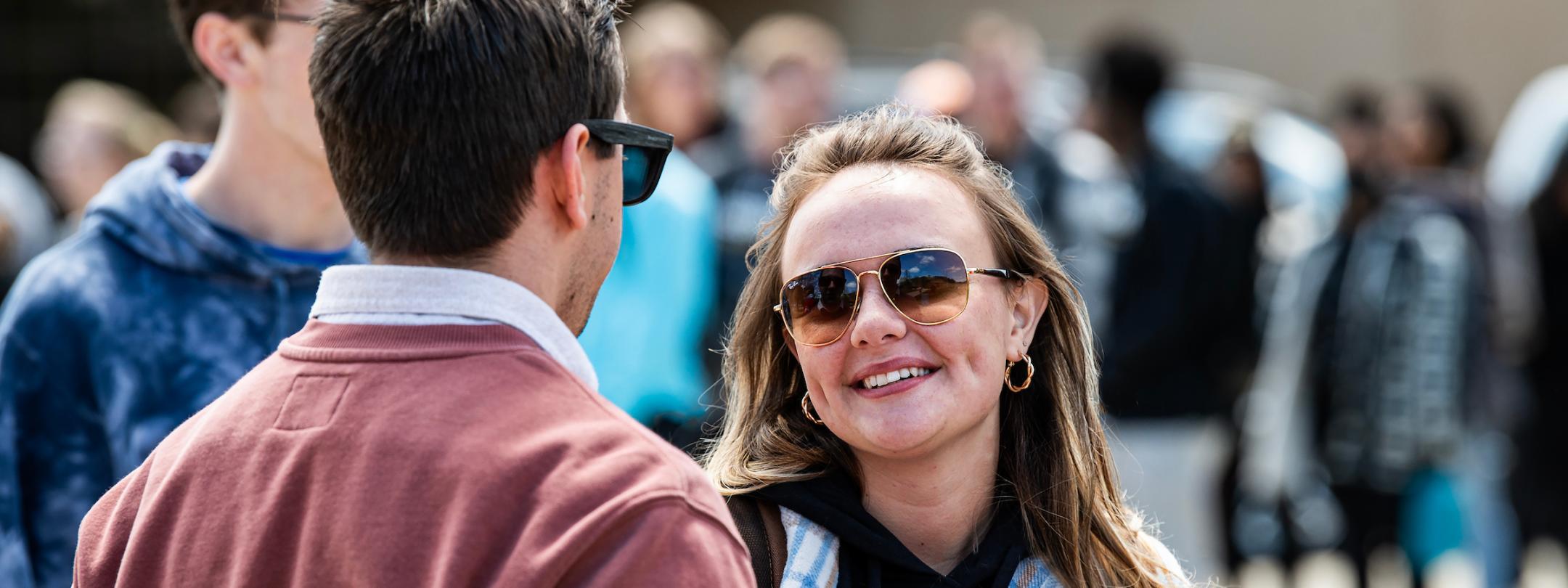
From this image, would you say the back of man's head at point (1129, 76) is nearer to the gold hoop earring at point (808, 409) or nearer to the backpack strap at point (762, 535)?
the gold hoop earring at point (808, 409)

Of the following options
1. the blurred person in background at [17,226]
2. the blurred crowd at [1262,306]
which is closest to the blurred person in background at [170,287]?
the blurred crowd at [1262,306]

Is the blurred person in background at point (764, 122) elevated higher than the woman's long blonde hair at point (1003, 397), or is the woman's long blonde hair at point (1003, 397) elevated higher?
the woman's long blonde hair at point (1003, 397)

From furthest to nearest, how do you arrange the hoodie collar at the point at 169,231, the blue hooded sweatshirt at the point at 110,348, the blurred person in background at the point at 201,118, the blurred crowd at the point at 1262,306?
the blurred crowd at the point at 1262,306
the blurred person in background at the point at 201,118
the hoodie collar at the point at 169,231
the blue hooded sweatshirt at the point at 110,348

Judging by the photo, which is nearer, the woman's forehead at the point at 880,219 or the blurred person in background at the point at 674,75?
the woman's forehead at the point at 880,219

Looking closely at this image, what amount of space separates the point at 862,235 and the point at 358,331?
88 cm

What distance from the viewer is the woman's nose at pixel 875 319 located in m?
2.31

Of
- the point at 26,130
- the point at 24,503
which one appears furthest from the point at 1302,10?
the point at 24,503

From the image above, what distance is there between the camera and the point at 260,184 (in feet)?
9.71

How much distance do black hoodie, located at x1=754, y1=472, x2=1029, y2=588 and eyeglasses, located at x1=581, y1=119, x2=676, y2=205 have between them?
539 mm

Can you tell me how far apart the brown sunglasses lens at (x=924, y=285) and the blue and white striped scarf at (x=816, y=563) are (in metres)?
0.34

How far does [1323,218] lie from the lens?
786 centimetres

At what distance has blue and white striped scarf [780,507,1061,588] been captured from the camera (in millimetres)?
2213

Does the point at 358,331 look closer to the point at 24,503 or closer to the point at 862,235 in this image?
the point at 862,235

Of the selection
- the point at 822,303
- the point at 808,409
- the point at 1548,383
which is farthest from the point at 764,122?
the point at 822,303
